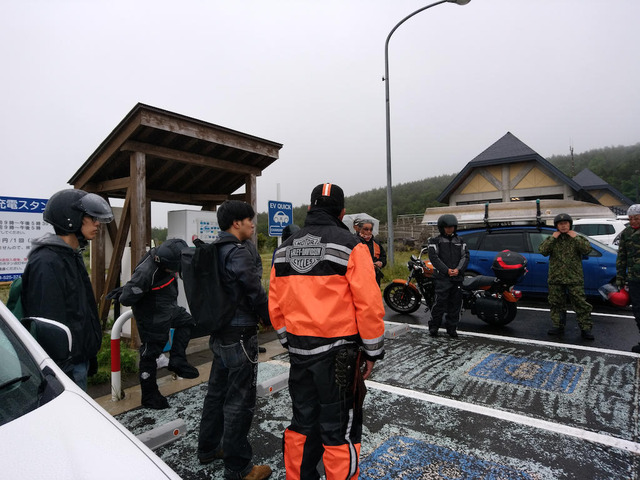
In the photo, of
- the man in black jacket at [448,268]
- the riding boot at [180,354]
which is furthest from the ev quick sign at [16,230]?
the man in black jacket at [448,268]

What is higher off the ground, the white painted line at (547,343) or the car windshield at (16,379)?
the car windshield at (16,379)

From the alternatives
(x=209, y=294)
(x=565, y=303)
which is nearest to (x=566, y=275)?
(x=565, y=303)

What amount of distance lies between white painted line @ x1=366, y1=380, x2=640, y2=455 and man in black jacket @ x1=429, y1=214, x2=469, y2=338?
7.56 feet

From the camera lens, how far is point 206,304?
98.5 inches

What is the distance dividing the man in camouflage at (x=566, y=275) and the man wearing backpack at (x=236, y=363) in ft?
17.6

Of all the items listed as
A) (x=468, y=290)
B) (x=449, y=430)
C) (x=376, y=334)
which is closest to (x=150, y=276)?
(x=376, y=334)

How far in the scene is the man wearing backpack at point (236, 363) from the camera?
2459 millimetres

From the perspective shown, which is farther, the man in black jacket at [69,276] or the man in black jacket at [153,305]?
the man in black jacket at [153,305]

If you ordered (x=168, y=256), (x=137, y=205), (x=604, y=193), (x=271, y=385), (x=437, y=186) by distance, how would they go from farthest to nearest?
(x=437, y=186)
(x=604, y=193)
(x=137, y=205)
(x=271, y=385)
(x=168, y=256)

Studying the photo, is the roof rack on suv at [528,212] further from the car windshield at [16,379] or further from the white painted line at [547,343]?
the car windshield at [16,379]

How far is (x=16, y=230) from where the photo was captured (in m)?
4.27

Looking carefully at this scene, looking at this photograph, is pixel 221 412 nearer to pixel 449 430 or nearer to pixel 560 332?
pixel 449 430

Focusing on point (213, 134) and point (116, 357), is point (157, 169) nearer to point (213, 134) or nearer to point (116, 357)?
point (213, 134)

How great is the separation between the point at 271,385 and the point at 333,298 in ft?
6.93
